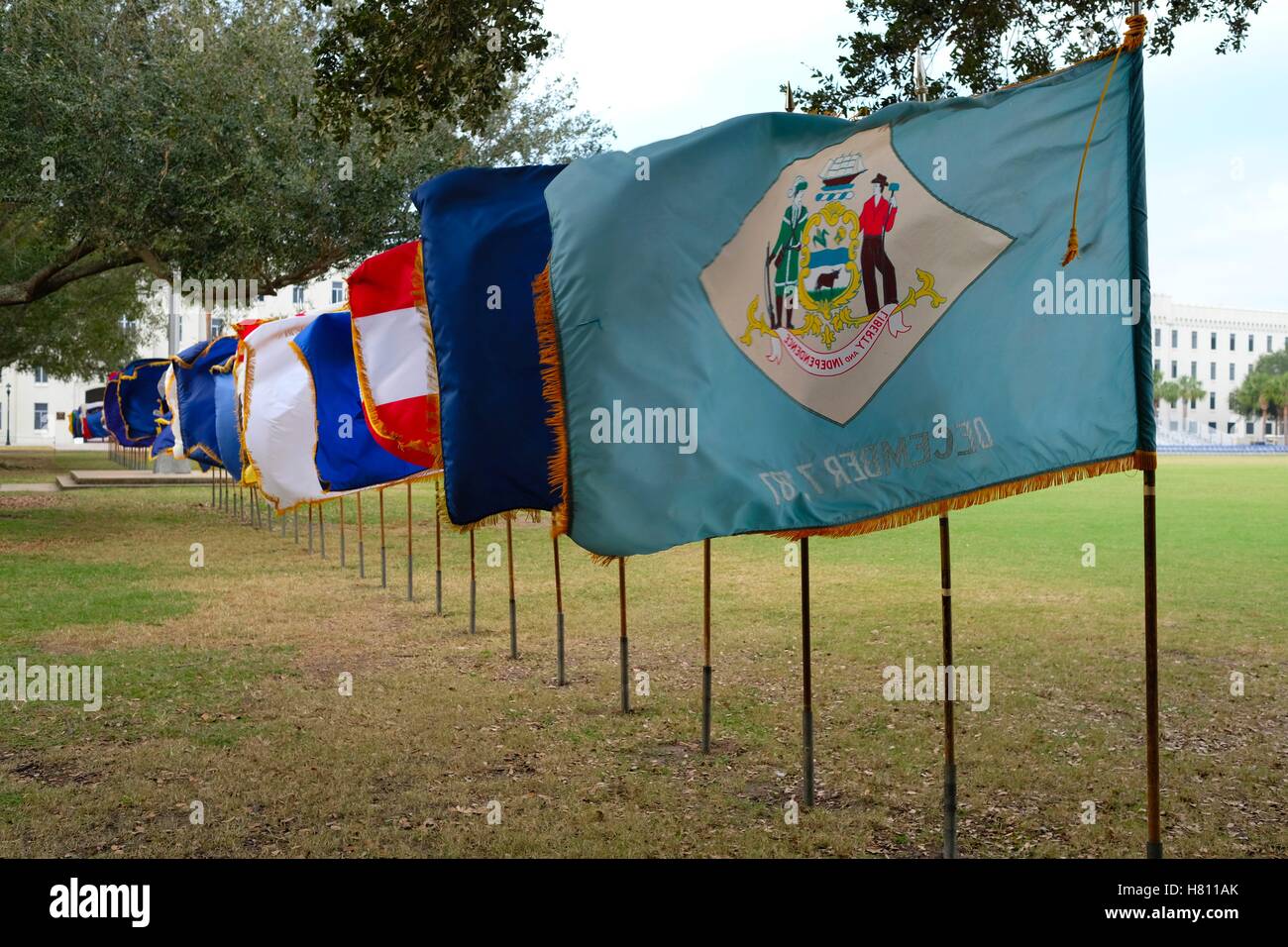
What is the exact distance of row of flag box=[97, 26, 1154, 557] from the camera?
4.31 metres

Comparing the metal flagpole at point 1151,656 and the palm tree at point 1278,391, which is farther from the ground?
the palm tree at point 1278,391

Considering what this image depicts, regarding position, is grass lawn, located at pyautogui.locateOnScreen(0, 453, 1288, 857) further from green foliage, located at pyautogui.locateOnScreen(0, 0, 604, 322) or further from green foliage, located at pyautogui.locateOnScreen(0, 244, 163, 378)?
green foliage, located at pyautogui.locateOnScreen(0, 244, 163, 378)

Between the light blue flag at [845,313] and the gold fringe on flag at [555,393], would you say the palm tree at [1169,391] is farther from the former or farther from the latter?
the gold fringe on flag at [555,393]

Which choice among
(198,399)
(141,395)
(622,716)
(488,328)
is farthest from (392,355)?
(141,395)

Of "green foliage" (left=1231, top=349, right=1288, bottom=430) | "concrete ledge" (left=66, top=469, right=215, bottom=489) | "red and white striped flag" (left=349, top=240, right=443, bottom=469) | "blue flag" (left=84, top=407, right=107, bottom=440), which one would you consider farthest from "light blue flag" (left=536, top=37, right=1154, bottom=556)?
"green foliage" (left=1231, top=349, right=1288, bottom=430)

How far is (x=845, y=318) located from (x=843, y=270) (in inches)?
7.0

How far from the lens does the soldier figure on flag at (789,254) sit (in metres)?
4.62

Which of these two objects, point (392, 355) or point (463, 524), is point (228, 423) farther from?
point (463, 524)

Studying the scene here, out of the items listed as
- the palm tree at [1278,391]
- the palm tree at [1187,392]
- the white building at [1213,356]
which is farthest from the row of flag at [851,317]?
the palm tree at [1187,392]

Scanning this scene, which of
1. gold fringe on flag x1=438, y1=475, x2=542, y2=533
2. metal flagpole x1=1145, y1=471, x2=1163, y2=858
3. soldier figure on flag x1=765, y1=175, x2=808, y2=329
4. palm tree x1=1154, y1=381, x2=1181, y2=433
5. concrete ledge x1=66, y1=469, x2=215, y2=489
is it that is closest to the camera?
metal flagpole x1=1145, y1=471, x2=1163, y2=858

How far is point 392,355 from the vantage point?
8289 mm

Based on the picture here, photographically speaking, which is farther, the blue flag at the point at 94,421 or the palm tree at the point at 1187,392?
the palm tree at the point at 1187,392

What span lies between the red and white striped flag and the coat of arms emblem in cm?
395
